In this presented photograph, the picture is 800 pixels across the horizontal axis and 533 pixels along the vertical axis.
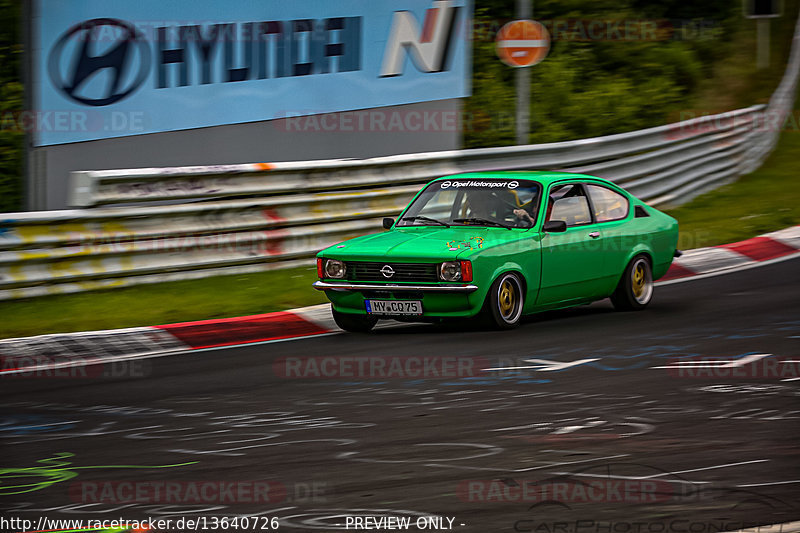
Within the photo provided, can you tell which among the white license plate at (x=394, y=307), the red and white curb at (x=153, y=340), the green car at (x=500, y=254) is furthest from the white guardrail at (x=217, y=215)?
the white license plate at (x=394, y=307)

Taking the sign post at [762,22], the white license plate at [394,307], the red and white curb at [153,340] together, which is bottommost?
the red and white curb at [153,340]

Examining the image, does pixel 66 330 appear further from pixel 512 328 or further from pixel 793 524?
pixel 793 524

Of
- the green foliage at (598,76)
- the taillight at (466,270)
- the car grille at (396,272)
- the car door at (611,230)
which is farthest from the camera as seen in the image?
the green foliage at (598,76)

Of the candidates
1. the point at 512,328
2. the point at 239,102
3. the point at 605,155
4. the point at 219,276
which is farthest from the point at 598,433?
the point at 605,155

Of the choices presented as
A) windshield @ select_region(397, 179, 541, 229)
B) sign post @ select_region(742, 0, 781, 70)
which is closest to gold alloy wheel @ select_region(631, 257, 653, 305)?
windshield @ select_region(397, 179, 541, 229)

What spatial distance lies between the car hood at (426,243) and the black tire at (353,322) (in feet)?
1.75

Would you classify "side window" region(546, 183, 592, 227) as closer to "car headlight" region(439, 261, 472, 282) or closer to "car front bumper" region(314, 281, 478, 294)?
"car headlight" region(439, 261, 472, 282)

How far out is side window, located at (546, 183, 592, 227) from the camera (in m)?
10.6

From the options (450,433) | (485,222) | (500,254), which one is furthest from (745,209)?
(450,433)

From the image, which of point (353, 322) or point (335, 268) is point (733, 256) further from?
point (335, 268)

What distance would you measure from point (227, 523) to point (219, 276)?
26.4 ft

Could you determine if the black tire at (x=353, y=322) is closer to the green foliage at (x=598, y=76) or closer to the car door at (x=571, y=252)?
the car door at (x=571, y=252)

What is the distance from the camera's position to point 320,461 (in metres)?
5.61

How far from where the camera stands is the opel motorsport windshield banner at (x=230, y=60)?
11.7m
